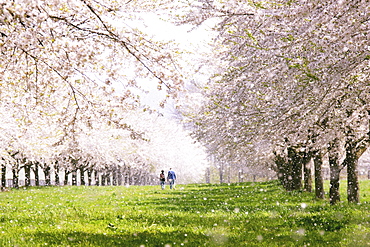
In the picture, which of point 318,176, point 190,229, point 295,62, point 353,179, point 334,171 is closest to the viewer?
point 295,62

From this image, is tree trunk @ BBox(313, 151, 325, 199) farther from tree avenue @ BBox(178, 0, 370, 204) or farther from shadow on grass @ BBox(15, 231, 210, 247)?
shadow on grass @ BBox(15, 231, 210, 247)

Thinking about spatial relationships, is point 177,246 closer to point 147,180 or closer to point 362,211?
point 362,211

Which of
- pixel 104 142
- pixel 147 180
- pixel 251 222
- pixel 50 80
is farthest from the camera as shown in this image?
pixel 147 180

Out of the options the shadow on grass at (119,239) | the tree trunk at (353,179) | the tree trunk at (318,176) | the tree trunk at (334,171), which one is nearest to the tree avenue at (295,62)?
the tree trunk at (334,171)

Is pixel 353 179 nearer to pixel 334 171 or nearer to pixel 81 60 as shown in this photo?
pixel 334 171

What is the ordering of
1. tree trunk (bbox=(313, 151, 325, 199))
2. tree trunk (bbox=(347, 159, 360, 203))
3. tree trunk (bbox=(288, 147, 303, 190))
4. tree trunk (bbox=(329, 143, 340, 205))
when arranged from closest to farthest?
tree trunk (bbox=(329, 143, 340, 205)), tree trunk (bbox=(347, 159, 360, 203)), tree trunk (bbox=(313, 151, 325, 199)), tree trunk (bbox=(288, 147, 303, 190))

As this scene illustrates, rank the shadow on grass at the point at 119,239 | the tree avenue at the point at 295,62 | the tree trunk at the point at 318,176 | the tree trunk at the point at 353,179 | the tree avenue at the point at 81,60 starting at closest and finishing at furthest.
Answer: the tree avenue at the point at 295,62 → the tree avenue at the point at 81,60 → the shadow on grass at the point at 119,239 → the tree trunk at the point at 353,179 → the tree trunk at the point at 318,176

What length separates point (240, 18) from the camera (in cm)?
738

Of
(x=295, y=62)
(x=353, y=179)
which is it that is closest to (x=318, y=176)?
(x=353, y=179)

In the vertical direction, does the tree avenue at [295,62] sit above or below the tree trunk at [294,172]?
above

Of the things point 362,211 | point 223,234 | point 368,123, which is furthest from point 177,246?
point 368,123

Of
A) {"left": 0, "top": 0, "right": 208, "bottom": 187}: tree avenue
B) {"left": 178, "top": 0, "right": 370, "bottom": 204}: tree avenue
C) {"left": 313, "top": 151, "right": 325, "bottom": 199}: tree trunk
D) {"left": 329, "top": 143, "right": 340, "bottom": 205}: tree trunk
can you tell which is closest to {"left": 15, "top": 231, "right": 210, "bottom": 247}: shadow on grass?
{"left": 0, "top": 0, "right": 208, "bottom": 187}: tree avenue

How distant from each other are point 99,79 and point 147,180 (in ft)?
224

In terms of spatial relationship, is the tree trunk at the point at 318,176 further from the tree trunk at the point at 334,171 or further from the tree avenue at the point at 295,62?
the tree avenue at the point at 295,62
